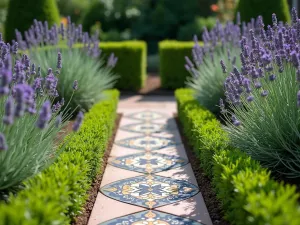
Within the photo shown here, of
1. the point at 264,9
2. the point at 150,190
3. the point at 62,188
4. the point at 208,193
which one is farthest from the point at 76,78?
the point at 264,9

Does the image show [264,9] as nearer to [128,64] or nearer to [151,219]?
[128,64]

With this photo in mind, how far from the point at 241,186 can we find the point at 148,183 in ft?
5.23

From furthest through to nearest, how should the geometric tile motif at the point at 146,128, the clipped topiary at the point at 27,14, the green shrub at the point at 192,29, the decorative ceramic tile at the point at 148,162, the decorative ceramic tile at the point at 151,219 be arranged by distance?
the green shrub at the point at 192,29 → the clipped topiary at the point at 27,14 → the geometric tile motif at the point at 146,128 → the decorative ceramic tile at the point at 148,162 → the decorative ceramic tile at the point at 151,219

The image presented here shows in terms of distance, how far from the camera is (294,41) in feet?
12.5

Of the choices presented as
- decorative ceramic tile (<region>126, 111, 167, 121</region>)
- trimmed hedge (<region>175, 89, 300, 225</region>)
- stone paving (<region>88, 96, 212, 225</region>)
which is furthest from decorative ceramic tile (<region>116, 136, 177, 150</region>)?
decorative ceramic tile (<region>126, 111, 167, 121</region>)

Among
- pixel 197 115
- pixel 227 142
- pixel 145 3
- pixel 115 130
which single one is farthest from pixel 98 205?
pixel 145 3

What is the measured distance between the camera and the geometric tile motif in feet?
21.4

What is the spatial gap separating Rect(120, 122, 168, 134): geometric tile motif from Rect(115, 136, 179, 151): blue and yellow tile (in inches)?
14.9

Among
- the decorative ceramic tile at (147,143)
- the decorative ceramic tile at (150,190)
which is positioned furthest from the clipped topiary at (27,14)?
the decorative ceramic tile at (150,190)

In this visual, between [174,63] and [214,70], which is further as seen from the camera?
[174,63]

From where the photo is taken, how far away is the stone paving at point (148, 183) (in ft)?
11.4

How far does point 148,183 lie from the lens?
167 inches

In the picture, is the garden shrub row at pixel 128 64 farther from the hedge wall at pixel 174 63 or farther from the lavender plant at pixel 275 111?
the lavender plant at pixel 275 111

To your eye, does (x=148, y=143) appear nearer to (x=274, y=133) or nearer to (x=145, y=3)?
(x=274, y=133)
